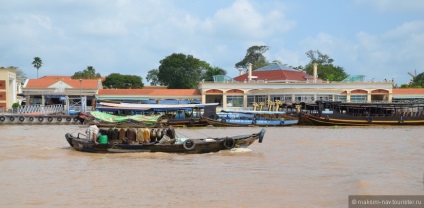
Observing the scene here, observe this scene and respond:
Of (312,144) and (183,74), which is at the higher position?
(183,74)

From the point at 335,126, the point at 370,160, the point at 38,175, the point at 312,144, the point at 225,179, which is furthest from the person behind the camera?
the point at 335,126

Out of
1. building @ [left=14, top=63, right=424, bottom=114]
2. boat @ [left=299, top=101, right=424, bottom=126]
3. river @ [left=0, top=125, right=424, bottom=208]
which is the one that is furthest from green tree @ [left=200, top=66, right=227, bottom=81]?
river @ [left=0, top=125, right=424, bottom=208]

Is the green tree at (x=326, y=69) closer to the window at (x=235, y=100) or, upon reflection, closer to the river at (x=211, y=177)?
the window at (x=235, y=100)

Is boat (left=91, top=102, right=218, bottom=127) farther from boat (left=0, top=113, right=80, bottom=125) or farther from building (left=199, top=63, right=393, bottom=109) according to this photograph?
building (left=199, top=63, right=393, bottom=109)

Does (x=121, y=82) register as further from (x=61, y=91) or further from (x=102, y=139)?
(x=102, y=139)

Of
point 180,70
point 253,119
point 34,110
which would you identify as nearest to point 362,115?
point 253,119

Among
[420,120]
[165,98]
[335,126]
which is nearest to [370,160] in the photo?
[335,126]

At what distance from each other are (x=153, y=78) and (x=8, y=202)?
70186 mm

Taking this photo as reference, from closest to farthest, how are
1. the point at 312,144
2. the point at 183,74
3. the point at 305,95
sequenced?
1. the point at 312,144
2. the point at 305,95
3. the point at 183,74

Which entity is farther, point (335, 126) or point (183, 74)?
point (183, 74)

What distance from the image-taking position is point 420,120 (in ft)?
119

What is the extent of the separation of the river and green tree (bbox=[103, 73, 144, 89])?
43692 millimetres

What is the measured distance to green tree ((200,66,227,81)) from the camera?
67062mm

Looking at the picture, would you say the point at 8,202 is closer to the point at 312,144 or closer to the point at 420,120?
the point at 312,144
